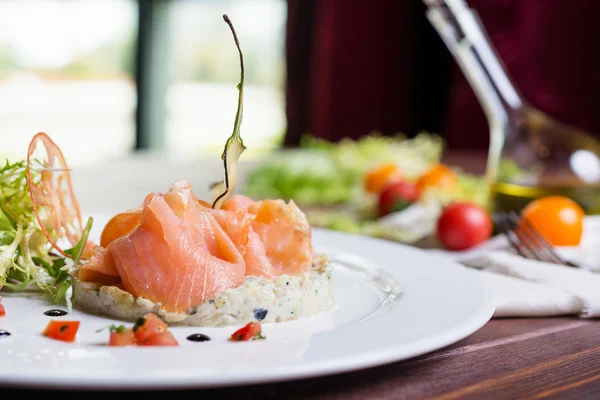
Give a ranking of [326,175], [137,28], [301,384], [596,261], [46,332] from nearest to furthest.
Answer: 1. [301,384]
2. [46,332]
3. [596,261]
4. [326,175]
5. [137,28]

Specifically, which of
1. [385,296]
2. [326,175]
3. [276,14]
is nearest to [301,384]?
[385,296]

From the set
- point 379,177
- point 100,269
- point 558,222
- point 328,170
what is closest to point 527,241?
point 558,222

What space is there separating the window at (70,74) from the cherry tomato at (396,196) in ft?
16.1

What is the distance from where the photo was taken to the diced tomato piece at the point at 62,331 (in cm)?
133

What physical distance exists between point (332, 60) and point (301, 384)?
7.87 metres

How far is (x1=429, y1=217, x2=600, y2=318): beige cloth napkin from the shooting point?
174 centimetres

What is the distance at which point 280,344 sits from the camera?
4.20 ft

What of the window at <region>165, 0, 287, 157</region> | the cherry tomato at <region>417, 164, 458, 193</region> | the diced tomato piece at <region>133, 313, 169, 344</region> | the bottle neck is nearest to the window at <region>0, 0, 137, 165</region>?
the window at <region>165, 0, 287, 157</region>

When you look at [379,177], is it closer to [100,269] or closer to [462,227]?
[462,227]

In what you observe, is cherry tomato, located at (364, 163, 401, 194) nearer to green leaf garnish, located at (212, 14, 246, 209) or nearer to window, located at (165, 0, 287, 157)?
green leaf garnish, located at (212, 14, 246, 209)

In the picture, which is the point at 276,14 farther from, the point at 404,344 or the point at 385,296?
the point at 404,344

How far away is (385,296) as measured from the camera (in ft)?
6.00

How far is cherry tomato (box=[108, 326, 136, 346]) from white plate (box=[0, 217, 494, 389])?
3cm

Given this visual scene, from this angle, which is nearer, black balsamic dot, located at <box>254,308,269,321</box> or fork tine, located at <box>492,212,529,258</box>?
black balsamic dot, located at <box>254,308,269,321</box>
